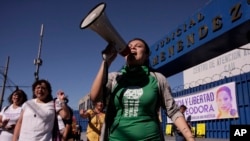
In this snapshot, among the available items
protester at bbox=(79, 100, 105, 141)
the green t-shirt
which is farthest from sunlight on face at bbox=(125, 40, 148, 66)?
protester at bbox=(79, 100, 105, 141)

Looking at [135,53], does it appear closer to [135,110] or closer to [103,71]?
[103,71]

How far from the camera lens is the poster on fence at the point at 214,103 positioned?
40.9 ft

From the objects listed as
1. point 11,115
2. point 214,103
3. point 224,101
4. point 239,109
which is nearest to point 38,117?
point 11,115

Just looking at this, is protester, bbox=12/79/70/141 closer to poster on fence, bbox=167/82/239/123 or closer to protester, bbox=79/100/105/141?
protester, bbox=79/100/105/141

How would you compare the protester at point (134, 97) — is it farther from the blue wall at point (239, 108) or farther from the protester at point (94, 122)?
the blue wall at point (239, 108)

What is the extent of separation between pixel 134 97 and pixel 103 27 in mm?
491

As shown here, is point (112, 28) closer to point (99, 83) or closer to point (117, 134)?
point (99, 83)

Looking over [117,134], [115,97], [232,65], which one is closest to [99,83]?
[115,97]

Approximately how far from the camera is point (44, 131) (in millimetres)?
3162

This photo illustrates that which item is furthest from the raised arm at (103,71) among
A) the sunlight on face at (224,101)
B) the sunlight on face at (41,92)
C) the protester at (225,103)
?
the sunlight on face at (224,101)

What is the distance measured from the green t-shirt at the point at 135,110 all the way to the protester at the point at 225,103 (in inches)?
448

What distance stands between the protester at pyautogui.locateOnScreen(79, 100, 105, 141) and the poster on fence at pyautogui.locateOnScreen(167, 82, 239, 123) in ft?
27.9

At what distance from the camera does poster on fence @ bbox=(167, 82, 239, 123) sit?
12.5 m

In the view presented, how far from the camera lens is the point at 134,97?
1.82 meters
